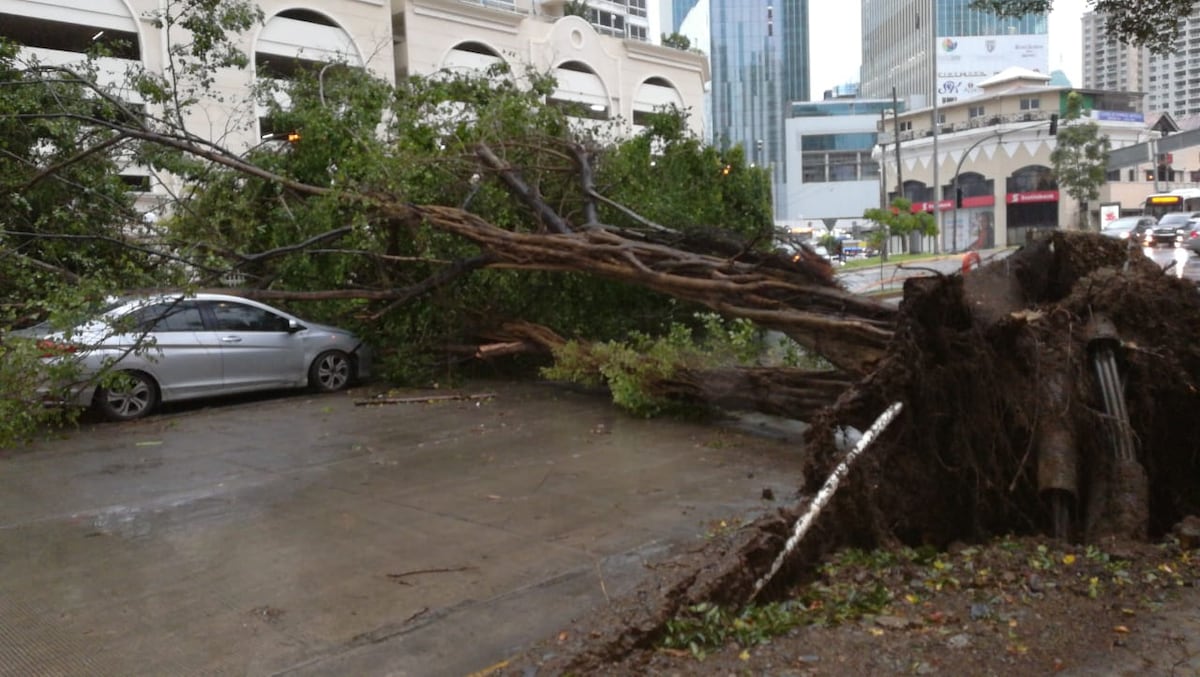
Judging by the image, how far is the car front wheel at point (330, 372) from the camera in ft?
43.6

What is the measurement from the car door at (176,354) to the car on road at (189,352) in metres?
0.01

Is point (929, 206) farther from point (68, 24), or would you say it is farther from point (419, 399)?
point (419, 399)

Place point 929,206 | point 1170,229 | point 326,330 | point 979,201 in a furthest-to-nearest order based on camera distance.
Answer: point 979,201, point 929,206, point 1170,229, point 326,330

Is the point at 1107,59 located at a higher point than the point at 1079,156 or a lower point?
lower

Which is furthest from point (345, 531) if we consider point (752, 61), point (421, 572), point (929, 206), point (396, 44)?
point (752, 61)

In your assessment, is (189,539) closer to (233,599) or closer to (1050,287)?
(233,599)

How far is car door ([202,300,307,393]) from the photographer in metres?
12.4

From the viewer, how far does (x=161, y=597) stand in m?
5.46

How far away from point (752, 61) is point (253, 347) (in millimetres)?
126678

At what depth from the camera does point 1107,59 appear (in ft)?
36.7

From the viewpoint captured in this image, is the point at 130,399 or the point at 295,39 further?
the point at 295,39

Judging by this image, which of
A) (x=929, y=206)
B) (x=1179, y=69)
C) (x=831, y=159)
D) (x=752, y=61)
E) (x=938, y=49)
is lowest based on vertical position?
(x=1179, y=69)

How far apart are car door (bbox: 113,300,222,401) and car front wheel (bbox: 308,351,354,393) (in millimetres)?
1333

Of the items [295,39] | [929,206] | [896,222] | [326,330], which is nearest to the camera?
[326,330]
